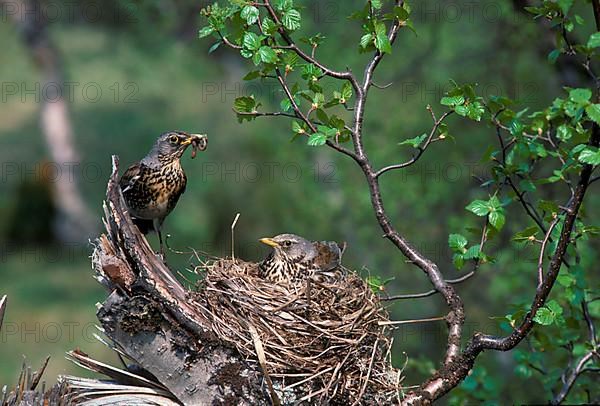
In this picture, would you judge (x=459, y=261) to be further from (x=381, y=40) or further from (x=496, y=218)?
(x=381, y=40)

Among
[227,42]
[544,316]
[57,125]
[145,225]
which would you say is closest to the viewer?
[544,316]

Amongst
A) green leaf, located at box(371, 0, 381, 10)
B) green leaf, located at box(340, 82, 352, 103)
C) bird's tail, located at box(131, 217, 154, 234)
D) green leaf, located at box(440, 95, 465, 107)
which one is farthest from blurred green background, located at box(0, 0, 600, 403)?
green leaf, located at box(371, 0, 381, 10)

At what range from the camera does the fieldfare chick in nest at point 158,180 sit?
5.35m

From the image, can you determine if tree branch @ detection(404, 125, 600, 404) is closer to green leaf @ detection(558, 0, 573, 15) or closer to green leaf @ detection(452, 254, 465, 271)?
green leaf @ detection(452, 254, 465, 271)

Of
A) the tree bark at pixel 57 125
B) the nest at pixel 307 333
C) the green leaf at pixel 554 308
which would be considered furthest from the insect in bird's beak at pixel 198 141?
the tree bark at pixel 57 125

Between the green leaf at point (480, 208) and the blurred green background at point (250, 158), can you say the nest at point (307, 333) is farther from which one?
the green leaf at point (480, 208)

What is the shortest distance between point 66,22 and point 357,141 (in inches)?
760

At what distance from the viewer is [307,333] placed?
3.98m

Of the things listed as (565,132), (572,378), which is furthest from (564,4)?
(572,378)

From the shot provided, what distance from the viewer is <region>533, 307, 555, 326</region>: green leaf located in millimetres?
3693

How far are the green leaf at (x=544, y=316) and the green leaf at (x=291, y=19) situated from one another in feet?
5.00

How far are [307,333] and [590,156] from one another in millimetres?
1375

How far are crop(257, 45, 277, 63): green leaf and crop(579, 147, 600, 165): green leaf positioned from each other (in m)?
1.28

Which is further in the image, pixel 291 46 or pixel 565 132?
pixel 565 132
